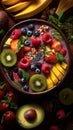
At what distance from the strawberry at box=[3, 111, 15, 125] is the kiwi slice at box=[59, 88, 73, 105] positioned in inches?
13.8

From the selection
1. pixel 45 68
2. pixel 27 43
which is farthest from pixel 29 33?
pixel 45 68

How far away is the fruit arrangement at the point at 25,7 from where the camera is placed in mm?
5566

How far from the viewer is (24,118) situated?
5379 mm

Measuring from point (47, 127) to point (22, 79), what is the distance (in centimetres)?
37

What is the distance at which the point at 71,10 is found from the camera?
561 cm

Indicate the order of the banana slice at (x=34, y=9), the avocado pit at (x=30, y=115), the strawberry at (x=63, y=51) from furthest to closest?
the banana slice at (x=34, y=9)
the strawberry at (x=63, y=51)
the avocado pit at (x=30, y=115)

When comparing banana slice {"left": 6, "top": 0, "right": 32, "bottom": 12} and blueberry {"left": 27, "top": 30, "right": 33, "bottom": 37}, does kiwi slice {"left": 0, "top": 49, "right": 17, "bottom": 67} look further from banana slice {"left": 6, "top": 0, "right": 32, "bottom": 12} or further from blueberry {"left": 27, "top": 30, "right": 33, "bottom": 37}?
banana slice {"left": 6, "top": 0, "right": 32, "bottom": 12}

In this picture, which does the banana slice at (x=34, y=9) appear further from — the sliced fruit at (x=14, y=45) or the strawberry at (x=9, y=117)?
the strawberry at (x=9, y=117)

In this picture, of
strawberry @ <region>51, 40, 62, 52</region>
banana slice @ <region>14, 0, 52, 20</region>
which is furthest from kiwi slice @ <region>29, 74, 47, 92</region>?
banana slice @ <region>14, 0, 52, 20</region>

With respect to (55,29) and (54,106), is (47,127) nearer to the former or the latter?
(54,106)

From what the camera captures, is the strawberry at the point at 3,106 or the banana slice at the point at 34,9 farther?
the banana slice at the point at 34,9

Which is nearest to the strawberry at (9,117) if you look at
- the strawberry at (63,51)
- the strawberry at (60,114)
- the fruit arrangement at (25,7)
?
the strawberry at (60,114)

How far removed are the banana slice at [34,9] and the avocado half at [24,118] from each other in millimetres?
653

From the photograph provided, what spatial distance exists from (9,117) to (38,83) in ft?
1.00
